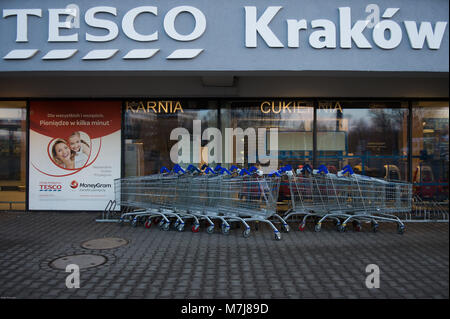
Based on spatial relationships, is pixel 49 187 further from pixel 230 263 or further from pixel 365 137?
pixel 365 137

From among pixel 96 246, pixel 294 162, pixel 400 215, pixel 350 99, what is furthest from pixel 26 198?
pixel 400 215

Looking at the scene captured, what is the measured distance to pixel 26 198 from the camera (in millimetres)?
8812

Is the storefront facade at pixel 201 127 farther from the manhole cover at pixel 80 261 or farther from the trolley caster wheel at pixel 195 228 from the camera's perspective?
the manhole cover at pixel 80 261

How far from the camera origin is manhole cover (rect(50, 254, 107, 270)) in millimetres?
4918

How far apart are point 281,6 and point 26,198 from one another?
7.38 m

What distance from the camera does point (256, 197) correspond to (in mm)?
6582

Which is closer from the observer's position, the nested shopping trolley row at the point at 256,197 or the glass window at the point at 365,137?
the nested shopping trolley row at the point at 256,197

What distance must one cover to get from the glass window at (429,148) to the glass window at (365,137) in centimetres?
26

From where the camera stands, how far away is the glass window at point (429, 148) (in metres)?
8.68

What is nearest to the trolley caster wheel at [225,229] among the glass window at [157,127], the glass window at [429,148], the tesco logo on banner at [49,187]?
the glass window at [157,127]

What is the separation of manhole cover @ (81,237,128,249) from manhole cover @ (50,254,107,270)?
1.70 ft

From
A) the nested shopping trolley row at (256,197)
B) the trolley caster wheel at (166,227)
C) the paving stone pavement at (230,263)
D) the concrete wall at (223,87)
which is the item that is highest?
the concrete wall at (223,87)

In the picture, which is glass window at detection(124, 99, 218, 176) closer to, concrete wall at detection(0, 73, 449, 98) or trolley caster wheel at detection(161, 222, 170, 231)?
concrete wall at detection(0, 73, 449, 98)

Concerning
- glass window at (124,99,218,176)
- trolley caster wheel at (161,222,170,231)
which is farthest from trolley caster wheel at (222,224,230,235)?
glass window at (124,99,218,176)
